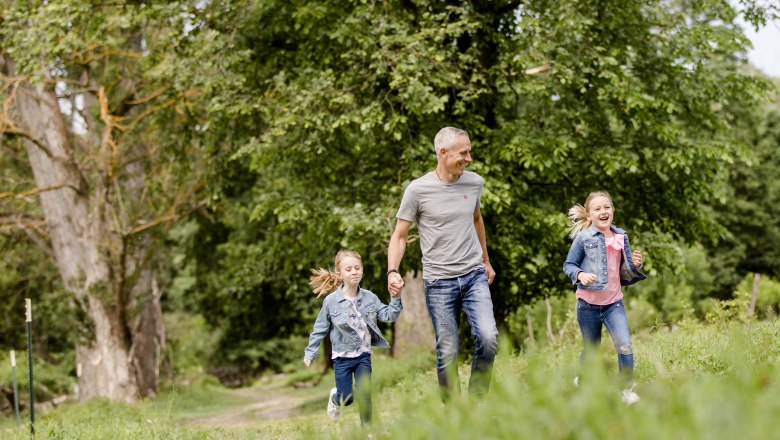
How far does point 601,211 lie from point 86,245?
1309 centimetres

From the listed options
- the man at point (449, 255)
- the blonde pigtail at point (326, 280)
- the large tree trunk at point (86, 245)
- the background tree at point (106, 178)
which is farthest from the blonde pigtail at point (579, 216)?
the large tree trunk at point (86, 245)

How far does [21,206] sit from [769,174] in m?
26.7

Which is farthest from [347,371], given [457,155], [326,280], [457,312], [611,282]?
[611,282]

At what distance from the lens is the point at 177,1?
13930mm

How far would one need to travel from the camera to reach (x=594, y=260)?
6762mm

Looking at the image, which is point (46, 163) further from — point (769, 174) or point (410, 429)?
point (769, 174)

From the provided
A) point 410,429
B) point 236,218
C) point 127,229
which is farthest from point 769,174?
point 410,429

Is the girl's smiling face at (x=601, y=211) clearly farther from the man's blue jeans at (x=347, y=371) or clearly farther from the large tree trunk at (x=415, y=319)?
the large tree trunk at (x=415, y=319)

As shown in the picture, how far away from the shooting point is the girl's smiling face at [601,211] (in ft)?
22.1

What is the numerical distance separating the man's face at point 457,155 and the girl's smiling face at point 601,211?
1.16m

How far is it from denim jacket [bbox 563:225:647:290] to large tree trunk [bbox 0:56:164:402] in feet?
38.5

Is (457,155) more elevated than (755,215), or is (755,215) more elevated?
(457,155)

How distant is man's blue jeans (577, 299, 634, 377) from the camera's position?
644 cm

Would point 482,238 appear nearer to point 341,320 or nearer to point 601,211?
point 601,211
